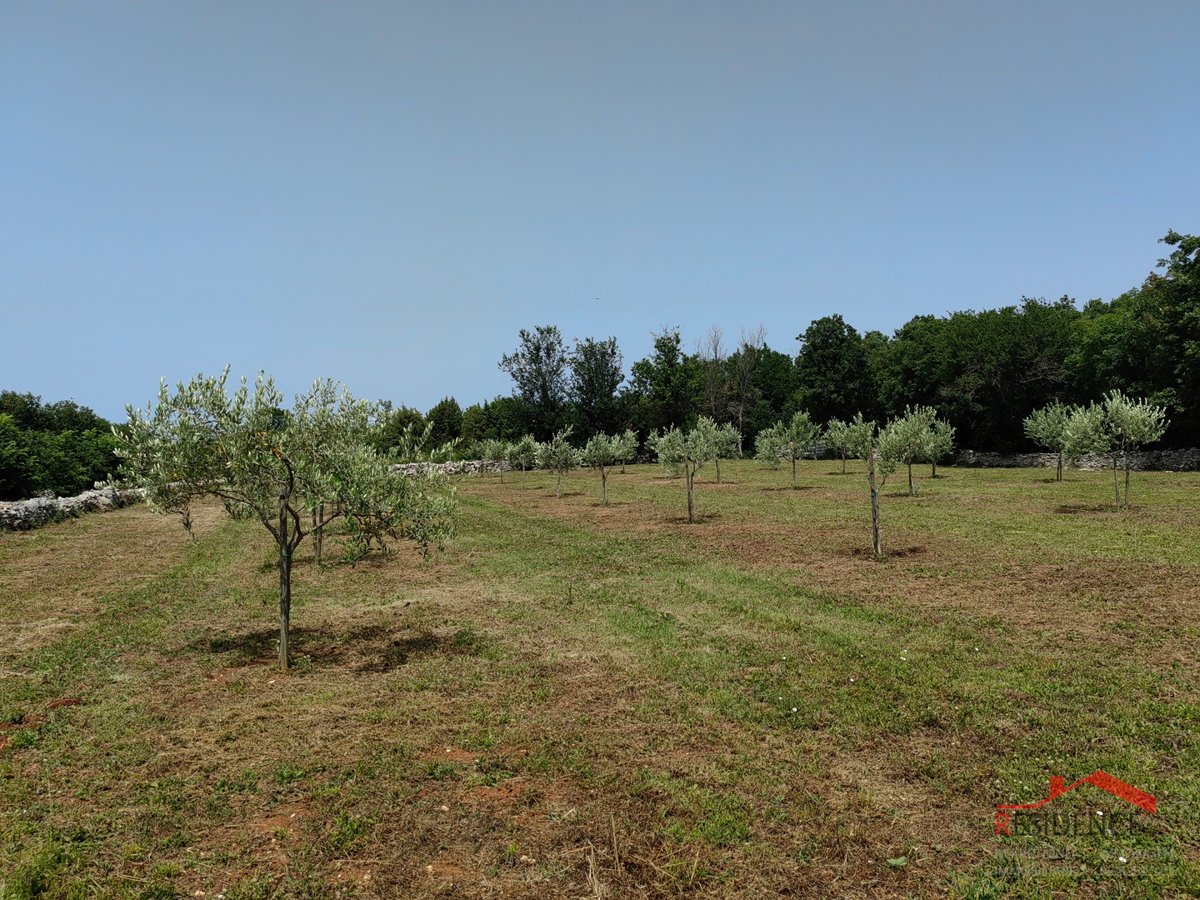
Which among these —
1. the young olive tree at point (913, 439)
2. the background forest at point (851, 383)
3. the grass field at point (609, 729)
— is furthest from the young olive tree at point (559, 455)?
the grass field at point (609, 729)

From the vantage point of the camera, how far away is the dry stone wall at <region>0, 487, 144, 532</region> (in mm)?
29484

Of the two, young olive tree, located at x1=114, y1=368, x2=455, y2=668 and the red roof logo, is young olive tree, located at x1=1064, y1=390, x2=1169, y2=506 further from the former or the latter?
young olive tree, located at x1=114, y1=368, x2=455, y2=668

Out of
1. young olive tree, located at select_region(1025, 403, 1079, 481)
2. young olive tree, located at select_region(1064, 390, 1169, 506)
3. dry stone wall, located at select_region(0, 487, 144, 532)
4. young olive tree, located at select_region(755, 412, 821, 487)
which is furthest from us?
young olive tree, located at select_region(755, 412, 821, 487)

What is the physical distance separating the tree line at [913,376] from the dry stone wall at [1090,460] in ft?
11.7

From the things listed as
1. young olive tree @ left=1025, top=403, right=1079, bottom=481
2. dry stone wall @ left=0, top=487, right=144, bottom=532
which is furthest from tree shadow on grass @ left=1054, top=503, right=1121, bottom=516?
dry stone wall @ left=0, top=487, right=144, bottom=532

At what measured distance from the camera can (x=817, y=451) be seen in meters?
80.2

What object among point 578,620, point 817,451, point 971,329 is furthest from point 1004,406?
point 578,620

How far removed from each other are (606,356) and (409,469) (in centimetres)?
8578

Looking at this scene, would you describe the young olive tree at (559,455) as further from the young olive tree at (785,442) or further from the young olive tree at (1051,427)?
the young olive tree at (1051,427)

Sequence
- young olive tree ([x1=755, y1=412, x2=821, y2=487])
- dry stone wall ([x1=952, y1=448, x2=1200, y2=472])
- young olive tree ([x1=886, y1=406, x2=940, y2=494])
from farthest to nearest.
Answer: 1. young olive tree ([x1=755, y1=412, x2=821, y2=487])
2. dry stone wall ([x1=952, y1=448, x2=1200, y2=472])
3. young olive tree ([x1=886, y1=406, x2=940, y2=494])

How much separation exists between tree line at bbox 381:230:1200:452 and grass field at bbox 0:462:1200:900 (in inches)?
1455

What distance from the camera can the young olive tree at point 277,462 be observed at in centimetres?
1052

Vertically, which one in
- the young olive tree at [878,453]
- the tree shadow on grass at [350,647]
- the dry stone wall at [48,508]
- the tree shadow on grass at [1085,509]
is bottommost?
the tree shadow on grass at [350,647]

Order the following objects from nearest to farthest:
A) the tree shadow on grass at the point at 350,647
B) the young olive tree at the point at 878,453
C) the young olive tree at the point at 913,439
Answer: the tree shadow on grass at the point at 350,647 < the young olive tree at the point at 878,453 < the young olive tree at the point at 913,439
